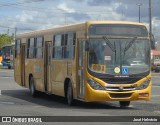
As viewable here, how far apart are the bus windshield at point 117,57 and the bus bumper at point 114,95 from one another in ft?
2.14

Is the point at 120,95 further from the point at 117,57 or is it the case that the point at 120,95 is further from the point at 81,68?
the point at 81,68

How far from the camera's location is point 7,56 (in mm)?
70438

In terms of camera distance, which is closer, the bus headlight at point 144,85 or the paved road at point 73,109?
the paved road at point 73,109

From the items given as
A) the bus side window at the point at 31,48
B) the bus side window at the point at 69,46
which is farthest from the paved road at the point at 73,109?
the bus side window at the point at 31,48

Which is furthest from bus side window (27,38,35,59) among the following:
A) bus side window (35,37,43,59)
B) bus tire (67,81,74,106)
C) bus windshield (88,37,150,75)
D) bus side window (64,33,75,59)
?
bus windshield (88,37,150,75)

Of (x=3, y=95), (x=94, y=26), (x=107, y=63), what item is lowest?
(x=3, y=95)

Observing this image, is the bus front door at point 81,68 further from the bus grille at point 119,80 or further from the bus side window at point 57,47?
the bus side window at point 57,47

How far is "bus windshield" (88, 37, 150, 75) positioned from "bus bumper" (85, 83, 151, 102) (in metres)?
0.65

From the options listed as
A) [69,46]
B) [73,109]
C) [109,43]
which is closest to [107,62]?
[109,43]

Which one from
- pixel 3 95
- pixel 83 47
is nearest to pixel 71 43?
pixel 83 47

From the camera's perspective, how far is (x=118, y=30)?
17109mm

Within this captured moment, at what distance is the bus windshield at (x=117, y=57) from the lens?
54.8ft

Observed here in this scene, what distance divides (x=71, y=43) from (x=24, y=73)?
21.1ft

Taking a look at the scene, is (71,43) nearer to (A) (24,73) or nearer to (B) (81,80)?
(B) (81,80)
